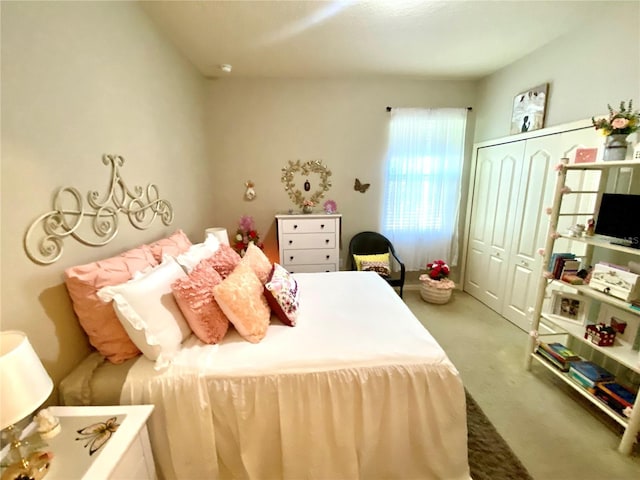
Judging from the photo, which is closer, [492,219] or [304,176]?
[492,219]

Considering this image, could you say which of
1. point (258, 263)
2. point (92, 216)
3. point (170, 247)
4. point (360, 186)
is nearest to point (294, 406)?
point (258, 263)

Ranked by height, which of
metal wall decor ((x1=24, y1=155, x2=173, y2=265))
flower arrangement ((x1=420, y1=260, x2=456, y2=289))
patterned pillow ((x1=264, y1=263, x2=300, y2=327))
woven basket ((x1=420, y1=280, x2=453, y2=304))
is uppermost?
metal wall decor ((x1=24, y1=155, x2=173, y2=265))

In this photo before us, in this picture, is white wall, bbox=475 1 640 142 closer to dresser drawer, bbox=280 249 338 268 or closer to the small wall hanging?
dresser drawer, bbox=280 249 338 268

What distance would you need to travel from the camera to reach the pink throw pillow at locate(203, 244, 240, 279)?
1.75m

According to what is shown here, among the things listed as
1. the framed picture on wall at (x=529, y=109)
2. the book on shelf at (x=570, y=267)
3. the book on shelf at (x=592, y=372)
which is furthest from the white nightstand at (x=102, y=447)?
the framed picture on wall at (x=529, y=109)

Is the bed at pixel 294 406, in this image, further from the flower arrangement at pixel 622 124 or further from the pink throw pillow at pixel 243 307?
the flower arrangement at pixel 622 124

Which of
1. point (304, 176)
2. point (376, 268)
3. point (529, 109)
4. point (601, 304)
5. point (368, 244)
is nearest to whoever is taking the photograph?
point (601, 304)

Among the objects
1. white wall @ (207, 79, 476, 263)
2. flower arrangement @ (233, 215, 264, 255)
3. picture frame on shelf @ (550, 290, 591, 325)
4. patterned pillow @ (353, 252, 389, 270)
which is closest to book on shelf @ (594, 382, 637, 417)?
picture frame on shelf @ (550, 290, 591, 325)

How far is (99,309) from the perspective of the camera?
48.7 inches

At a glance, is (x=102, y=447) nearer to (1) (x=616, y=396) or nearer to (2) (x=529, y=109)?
(1) (x=616, y=396)

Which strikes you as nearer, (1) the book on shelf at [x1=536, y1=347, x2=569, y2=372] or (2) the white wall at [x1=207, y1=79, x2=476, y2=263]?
(1) the book on shelf at [x1=536, y1=347, x2=569, y2=372]

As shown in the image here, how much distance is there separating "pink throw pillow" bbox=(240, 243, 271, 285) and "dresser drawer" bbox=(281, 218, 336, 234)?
3.82ft

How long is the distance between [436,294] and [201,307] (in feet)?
9.18

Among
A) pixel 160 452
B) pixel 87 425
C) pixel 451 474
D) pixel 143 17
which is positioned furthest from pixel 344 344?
pixel 143 17
